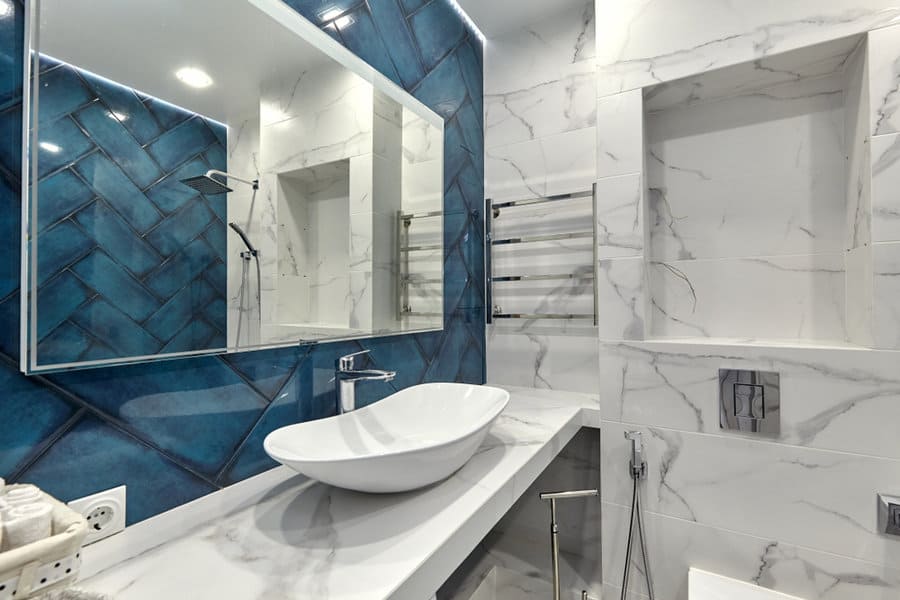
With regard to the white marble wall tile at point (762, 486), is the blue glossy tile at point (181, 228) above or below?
above

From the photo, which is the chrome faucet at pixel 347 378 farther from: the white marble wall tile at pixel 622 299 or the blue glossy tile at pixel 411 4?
the blue glossy tile at pixel 411 4

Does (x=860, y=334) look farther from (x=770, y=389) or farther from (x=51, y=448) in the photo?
(x=51, y=448)

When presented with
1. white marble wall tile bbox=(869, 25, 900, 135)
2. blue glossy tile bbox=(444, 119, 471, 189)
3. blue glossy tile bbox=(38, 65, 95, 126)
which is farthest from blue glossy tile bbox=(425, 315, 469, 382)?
white marble wall tile bbox=(869, 25, 900, 135)

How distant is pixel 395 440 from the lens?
52.2 inches

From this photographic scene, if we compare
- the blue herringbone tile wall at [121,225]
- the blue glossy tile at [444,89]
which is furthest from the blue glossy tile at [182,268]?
the blue glossy tile at [444,89]

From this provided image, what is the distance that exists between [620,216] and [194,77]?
1.42 metres

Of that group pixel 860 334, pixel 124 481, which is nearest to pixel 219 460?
pixel 124 481

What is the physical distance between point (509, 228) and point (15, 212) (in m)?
1.85

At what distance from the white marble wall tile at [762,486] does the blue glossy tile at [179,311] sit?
1.48 meters

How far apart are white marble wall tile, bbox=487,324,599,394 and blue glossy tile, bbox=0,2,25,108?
6.20 feet

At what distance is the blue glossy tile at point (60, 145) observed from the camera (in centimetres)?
75

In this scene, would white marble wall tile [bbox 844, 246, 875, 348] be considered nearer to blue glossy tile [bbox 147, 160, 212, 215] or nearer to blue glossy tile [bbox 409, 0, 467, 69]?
blue glossy tile [bbox 409, 0, 467, 69]

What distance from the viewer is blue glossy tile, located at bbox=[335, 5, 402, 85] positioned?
4.71ft

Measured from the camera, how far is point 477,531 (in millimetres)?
976
